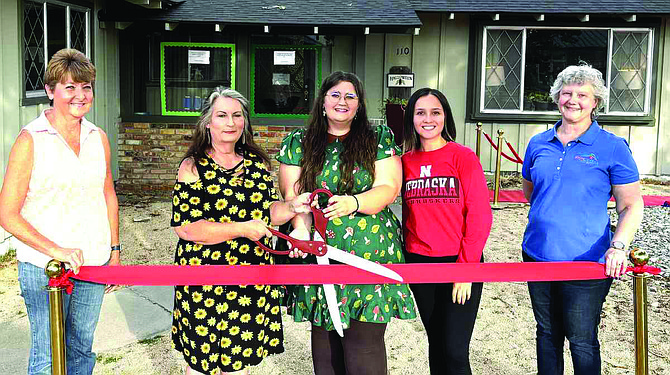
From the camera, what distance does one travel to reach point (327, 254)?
3.05m

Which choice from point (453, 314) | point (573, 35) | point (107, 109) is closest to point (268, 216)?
point (453, 314)

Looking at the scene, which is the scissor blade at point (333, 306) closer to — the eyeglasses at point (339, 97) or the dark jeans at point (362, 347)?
the dark jeans at point (362, 347)

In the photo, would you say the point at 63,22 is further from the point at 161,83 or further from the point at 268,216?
the point at 268,216

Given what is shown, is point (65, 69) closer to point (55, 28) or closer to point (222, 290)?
point (222, 290)

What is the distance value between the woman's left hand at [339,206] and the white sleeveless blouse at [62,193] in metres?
1.02

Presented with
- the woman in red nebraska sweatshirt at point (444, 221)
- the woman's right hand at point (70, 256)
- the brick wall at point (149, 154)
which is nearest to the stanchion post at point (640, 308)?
the woman in red nebraska sweatshirt at point (444, 221)

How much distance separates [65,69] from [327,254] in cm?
132

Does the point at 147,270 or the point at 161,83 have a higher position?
the point at 161,83

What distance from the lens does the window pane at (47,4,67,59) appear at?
8.66m

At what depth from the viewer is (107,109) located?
1073 centimetres

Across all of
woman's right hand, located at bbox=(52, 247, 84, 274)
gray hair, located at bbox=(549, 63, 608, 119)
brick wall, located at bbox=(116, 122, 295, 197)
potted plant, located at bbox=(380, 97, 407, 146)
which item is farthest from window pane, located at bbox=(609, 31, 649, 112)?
woman's right hand, located at bbox=(52, 247, 84, 274)

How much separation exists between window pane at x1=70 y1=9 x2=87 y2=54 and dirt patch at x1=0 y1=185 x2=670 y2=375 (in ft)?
12.2

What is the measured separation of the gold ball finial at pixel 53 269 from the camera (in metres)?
2.79

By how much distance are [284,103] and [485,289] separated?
633 centimetres
